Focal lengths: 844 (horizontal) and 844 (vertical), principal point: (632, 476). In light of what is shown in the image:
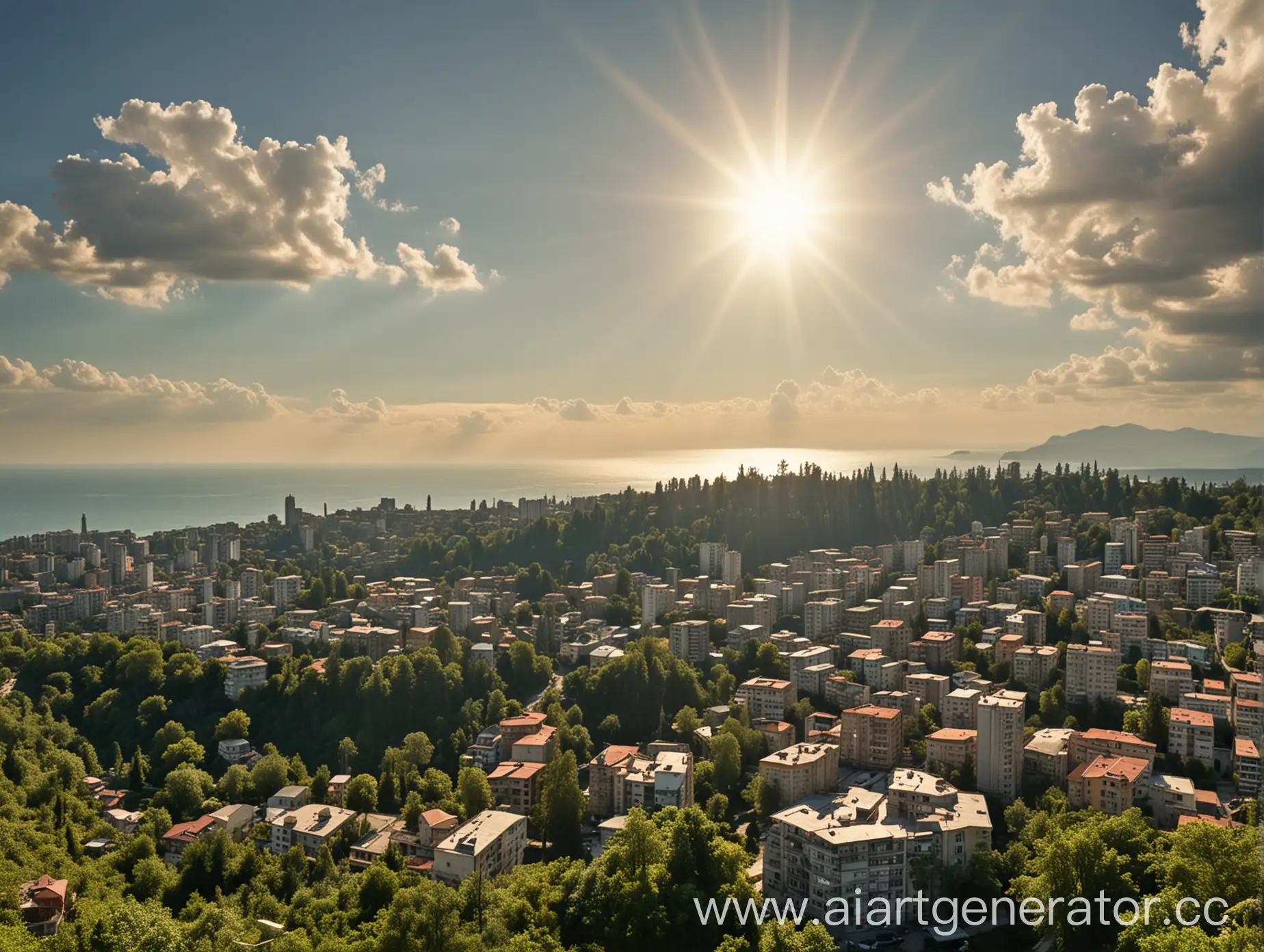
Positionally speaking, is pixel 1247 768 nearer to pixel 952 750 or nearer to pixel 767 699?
pixel 952 750

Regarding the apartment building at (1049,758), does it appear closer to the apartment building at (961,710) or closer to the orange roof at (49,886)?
the apartment building at (961,710)

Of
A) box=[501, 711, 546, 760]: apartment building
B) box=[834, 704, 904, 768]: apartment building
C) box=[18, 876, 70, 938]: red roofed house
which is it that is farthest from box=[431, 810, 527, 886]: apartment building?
box=[834, 704, 904, 768]: apartment building

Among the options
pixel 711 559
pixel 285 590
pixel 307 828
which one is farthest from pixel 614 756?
pixel 285 590

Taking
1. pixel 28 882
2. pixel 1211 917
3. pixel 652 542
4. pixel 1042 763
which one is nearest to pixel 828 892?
pixel 1211 917

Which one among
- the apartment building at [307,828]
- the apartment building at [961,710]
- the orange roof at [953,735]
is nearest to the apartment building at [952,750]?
the orange roof at [953,735]

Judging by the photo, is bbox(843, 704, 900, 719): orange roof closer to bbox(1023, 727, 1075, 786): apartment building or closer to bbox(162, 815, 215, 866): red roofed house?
bbox(1023, 727, 1075, 786): apartment building
